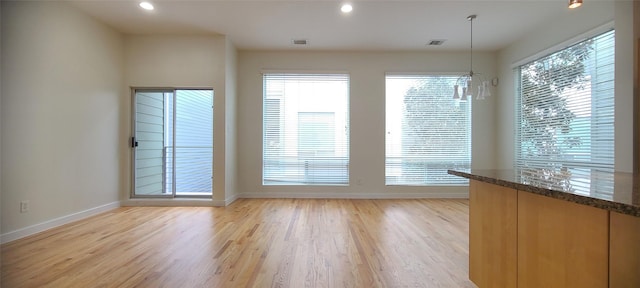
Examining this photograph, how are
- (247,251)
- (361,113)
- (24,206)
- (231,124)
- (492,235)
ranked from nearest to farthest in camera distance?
(492,235) → (247,251) → (24,206) → (231,124) → (361,113)

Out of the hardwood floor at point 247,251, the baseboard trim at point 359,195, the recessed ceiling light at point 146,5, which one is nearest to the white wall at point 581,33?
the baseboard trim at point 359,195

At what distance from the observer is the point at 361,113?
16.1 ft

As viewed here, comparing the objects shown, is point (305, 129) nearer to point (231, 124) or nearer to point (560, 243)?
point (231, 124)

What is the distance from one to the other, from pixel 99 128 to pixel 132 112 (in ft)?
2.10

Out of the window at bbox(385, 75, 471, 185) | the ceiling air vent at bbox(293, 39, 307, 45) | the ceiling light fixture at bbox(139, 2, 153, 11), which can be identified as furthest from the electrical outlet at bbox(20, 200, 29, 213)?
the window at bbox(385, 75, 471, 185)

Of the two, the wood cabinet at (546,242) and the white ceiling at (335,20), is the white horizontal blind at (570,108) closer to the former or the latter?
the white ceiling at (335,20)

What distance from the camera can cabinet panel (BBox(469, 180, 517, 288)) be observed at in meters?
1.39

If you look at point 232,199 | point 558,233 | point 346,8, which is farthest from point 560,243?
point 232,199

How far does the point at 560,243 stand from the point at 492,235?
0.48 meters

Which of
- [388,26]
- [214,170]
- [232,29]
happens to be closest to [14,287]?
[214,170]

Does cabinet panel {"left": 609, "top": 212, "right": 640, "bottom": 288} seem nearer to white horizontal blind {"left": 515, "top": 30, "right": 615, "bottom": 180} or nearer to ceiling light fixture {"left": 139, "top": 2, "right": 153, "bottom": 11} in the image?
white horizontal blind {"left": 515, "top": 30, "right": 615, "bottom": 180}

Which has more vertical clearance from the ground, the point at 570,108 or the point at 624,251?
the point at 570,108

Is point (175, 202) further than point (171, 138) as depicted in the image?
No

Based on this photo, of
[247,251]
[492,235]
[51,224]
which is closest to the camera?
[492,235]
